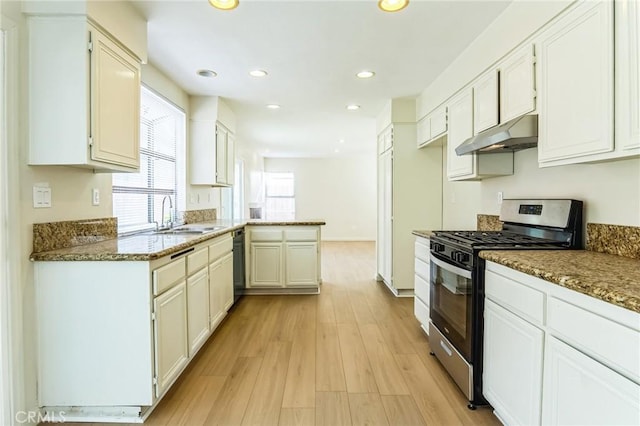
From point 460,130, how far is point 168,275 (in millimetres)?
2532

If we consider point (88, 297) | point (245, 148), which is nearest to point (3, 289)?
point (88, 297)

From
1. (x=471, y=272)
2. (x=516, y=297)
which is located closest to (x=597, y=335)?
(x=516, y=297)

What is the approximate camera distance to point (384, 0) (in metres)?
2.04

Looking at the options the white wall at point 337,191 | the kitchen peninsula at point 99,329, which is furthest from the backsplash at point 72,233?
the white wall at point 337,191

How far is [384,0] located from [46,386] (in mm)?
2917

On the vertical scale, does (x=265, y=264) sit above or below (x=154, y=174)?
below

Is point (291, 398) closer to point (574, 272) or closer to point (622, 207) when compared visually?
point (574, 272)

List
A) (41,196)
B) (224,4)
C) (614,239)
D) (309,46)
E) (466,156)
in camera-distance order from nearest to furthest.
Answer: (614,239), (41,196), (224,4), (309,46), (466,156)

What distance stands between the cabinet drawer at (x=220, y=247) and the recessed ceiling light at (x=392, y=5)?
2.17m

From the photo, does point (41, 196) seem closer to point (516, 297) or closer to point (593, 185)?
point (516, 297)

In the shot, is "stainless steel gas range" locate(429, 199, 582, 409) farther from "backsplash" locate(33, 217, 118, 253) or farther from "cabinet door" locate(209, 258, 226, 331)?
"backsplash" locate(33, 217, 118, 253)

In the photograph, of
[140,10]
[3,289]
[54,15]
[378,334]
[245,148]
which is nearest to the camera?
[3,289]

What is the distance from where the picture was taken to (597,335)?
1115 mm

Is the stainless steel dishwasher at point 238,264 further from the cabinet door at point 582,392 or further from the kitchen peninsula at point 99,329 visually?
the cabinet door at point 582,392
